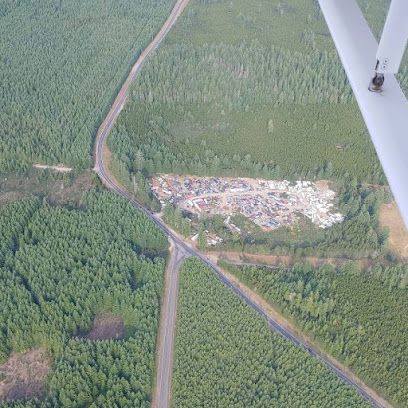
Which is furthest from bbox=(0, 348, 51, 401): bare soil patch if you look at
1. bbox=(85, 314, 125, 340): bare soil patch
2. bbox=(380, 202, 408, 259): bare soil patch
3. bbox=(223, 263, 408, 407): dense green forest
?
bbox=(380, 202, 408, 259): bare soil patch

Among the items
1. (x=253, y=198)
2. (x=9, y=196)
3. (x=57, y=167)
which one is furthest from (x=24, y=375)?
(x=253, y=198)

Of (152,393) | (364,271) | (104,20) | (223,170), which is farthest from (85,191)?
(104,20)

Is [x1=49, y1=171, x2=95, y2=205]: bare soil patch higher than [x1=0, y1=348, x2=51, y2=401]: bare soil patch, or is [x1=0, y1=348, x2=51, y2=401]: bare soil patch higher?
[x1=49, y1=171, x2=95, y2=205]: bare soil patch

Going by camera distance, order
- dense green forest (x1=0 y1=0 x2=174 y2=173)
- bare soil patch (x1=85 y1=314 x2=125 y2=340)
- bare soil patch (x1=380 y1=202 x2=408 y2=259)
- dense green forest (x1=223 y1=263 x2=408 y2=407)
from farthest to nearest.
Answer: dense green forest (x1=0 y1=0 x2=174 y2=173)
bare soil patch (x1=380 y1=202 x2=408 y2=259)
bare soil patch (x1=85 y1=314 x2=125 y2=340)
dense green forest (x1=223 y1=263 x2=408 y2=407)

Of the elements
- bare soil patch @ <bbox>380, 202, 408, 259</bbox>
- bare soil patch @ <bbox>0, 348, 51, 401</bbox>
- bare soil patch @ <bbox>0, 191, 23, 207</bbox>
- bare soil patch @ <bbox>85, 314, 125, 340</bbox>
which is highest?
bare soil patch @ <bbox>380, 202, 408, 259</bbox>

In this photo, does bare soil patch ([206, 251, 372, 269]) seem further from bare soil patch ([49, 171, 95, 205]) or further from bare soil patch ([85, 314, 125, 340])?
bare soil patch ([49, 171, 95, 205])

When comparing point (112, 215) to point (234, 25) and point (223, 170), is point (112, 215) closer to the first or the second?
point (223, 170)
